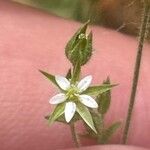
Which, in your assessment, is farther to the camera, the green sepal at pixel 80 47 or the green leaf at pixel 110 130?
the green leaf at pixel 110 130

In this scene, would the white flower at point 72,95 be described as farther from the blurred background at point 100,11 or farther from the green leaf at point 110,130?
the blurred background at point 100,11

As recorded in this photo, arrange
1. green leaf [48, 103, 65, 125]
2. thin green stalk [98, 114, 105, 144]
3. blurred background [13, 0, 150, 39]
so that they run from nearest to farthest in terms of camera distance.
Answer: green leaf [48, 103, 65, 125], thin green stalk [98, 114, 105, 144], blurred background [13, 0, 150, 39]

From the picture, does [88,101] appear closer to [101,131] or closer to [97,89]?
[97,89]

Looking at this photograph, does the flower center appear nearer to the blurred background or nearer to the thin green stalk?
the thin green stalk

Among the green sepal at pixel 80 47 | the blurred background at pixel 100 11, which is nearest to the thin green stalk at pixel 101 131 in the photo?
the green sepal at pixel 80 47

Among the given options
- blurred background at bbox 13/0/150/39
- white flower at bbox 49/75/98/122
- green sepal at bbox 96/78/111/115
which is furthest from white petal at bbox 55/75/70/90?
blurred background at bbox 13/0/150/39

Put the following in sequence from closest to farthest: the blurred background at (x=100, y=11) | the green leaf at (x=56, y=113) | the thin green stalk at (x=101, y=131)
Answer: the green leaf at (x=56, y=113) → the thin green stalk at (x=101, y=131) → the blurred background at (x=100, y=11)

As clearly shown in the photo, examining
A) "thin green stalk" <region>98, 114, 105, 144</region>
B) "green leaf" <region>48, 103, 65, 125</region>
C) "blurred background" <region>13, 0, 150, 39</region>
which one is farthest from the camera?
"blurred background" <region>13, 0, 150, 39</region>
